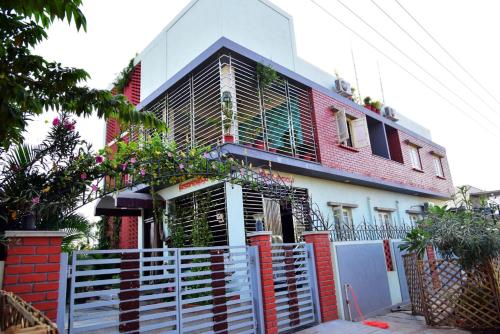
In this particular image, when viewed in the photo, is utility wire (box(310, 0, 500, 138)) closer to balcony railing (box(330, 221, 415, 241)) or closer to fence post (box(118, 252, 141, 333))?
balcony railing (box(330, 221, 415, 241))

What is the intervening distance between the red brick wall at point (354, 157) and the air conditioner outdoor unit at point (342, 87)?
0.63 meters

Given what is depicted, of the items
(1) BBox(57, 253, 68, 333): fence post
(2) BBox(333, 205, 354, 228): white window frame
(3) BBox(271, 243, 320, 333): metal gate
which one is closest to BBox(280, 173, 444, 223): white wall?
(2) BBox(333, 205, 354, 228): white window frame

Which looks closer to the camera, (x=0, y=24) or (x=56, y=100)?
(x=0, y=24)

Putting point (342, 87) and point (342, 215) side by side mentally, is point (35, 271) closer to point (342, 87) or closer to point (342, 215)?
point (342, 215)

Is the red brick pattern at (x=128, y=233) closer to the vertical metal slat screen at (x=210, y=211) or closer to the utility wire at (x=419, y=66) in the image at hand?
the vertical metal slat screen at (x=210, y=211)

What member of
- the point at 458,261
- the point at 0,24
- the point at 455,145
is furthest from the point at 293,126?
the point at 455,145

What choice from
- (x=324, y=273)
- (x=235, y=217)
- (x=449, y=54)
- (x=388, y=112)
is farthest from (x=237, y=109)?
(x=388, y=112)

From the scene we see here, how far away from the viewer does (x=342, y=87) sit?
11.9 metres

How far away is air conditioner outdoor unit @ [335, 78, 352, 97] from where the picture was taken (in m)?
11.9

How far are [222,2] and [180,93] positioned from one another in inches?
112

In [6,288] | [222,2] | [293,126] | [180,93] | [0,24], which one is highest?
[222,2]

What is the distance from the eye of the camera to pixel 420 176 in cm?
1477

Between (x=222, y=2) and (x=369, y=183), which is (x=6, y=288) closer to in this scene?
(x=222, y=2)

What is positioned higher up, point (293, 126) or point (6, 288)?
point (293, 126)
